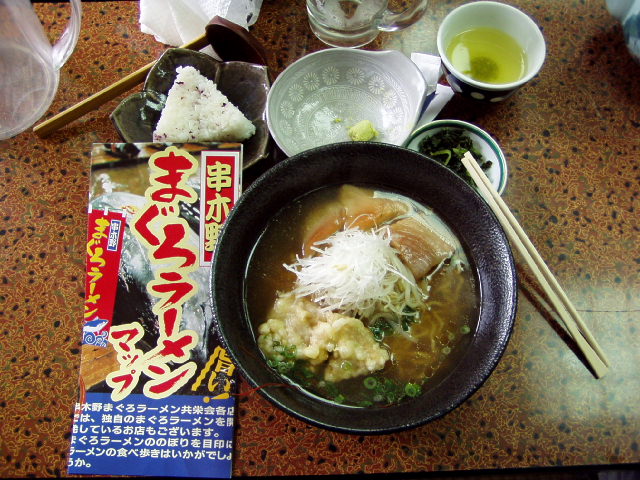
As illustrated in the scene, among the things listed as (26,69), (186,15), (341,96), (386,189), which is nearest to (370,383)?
(386,189)

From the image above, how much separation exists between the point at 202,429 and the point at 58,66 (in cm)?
136

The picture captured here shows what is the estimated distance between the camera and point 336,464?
1512 millimetres

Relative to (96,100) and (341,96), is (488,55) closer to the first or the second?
(341,96)

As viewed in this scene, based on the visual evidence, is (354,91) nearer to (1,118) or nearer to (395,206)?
(395,206)

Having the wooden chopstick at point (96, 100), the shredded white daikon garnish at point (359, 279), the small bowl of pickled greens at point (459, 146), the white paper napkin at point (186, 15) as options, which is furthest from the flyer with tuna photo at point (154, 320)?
the small bowl of pickled greens at point (459, 146)

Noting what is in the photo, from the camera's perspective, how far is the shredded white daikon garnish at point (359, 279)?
1.46 m

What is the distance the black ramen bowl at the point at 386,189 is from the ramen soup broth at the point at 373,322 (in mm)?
Result: 27

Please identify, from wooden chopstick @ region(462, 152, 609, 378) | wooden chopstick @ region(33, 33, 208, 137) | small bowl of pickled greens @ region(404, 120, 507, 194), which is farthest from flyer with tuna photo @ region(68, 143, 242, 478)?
wooden chopstick @ region(462, 152, 609, 378)

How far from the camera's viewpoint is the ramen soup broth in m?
1.40

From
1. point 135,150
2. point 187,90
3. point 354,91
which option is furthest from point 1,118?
point 354,91

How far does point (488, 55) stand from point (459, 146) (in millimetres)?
387

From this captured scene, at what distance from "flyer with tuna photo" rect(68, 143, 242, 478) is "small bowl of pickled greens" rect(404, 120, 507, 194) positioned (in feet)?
2.04

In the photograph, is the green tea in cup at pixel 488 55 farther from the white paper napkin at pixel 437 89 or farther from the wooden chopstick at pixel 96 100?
the wooden chopstick at pixel 96 100

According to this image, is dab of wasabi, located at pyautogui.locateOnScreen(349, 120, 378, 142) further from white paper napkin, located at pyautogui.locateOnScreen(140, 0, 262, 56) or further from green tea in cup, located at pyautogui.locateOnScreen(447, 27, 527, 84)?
white paper napkin, located at pyautogui.locateOnScreen(140, 0, 262, 56)
